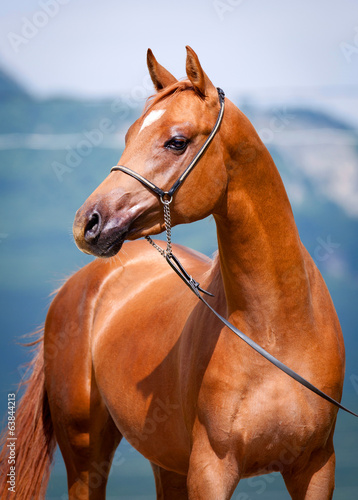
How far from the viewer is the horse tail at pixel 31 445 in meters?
2.21

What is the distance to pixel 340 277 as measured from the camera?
130 inches

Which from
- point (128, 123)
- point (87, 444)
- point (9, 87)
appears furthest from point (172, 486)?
point (9, 87)

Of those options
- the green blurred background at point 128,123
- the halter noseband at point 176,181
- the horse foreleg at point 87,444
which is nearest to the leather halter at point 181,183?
the halter noseband at point 176,181

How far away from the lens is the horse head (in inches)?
49.6

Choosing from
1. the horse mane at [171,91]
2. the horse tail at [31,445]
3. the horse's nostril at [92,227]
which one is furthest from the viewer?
the horse tail at [31,445]

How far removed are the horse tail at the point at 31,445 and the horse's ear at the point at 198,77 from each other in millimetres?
1390

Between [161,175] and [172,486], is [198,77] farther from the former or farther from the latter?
[172,486]

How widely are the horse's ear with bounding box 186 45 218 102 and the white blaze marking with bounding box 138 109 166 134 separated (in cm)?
9

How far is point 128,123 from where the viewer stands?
344 cm

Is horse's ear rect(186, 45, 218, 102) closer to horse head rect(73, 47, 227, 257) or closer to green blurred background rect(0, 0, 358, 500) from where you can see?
horse head rect(73, 47, 227, 257)

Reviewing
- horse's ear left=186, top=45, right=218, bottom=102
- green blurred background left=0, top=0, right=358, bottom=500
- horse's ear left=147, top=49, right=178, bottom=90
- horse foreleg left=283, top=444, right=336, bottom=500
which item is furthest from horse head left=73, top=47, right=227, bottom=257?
green blurred background left=0, top=0, right=358, bottom=500

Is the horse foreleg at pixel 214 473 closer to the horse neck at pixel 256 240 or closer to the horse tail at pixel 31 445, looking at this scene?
the horse neck at pixel 256 240

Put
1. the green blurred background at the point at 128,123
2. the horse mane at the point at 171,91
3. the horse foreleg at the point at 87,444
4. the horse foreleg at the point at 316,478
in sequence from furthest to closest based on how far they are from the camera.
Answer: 1. the green blurred background at the point at 128,123
2. the horse foreleg at the point at 87,444
3. the horse foreleg at the point at 316,478
4. the horse mane at the point at 171,91

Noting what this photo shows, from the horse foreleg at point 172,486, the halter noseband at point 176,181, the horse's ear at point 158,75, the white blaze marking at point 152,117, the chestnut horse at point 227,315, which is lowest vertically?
the horse foreleg at point 172,486
